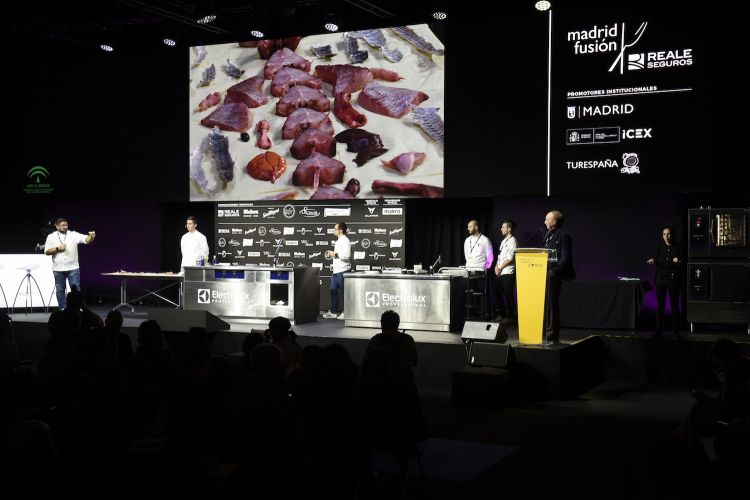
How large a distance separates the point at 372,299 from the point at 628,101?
4.62m

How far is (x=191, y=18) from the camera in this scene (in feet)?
41.4

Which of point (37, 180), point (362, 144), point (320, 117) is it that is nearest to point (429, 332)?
point (362, 144)

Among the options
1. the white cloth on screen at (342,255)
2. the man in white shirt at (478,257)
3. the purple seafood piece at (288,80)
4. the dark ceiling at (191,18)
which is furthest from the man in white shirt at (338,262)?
the dark ceiling at (191,18)

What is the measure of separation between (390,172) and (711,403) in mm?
8642

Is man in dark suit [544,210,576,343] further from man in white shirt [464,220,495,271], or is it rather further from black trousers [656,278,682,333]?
man in white shirt [464,220,495,271]

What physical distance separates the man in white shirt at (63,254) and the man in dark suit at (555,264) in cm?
731

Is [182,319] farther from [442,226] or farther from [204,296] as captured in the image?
[442,226]

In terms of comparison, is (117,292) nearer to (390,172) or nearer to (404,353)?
(390,172)

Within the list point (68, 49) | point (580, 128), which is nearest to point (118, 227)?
point (68, 49)

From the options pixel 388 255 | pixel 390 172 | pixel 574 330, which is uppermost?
pixel 390 172

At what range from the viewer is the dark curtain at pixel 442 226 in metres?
12.8

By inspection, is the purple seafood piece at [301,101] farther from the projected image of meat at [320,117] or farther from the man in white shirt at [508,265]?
the man in white shirt at [508,265]

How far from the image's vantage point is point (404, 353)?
21.6 feet

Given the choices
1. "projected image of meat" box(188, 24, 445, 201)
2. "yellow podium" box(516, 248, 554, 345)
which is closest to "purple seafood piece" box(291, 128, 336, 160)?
"projected image of meat" box(188, 24, 445, 201)
